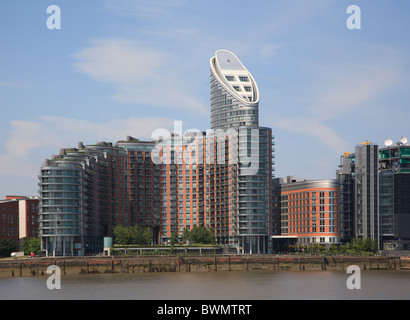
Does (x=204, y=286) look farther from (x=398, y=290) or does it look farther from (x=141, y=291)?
(x=398, y=290)

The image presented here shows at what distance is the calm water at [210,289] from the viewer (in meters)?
121

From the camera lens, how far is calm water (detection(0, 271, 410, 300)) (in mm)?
121250

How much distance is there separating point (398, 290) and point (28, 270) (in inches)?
3691

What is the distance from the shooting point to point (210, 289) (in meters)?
133

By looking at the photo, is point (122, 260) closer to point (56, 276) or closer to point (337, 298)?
point (56, 276)

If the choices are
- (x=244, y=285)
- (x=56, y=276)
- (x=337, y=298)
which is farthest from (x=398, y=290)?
(x=56, y=276)

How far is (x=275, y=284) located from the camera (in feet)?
474
